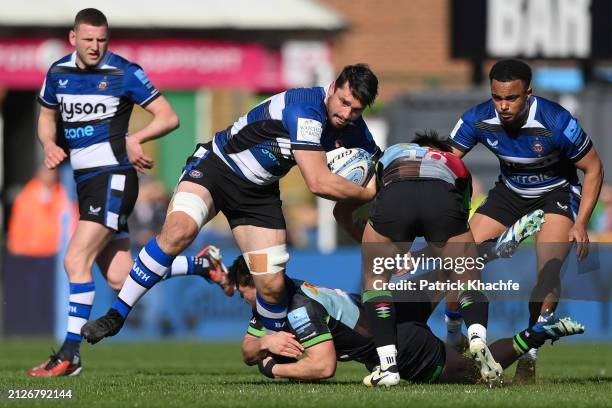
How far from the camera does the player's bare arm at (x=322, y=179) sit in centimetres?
902

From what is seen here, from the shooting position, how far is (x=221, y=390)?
28.6 feet

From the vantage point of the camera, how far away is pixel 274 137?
Result: 9.55 meters

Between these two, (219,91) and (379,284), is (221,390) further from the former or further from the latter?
(219,91)

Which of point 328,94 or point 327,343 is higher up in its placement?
point 328,94

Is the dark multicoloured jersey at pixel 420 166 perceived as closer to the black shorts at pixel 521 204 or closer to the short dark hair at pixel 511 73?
the short dark hair at pixel 511 73

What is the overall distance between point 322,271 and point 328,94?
7.95 metres

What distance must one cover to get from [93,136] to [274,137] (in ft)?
5.24

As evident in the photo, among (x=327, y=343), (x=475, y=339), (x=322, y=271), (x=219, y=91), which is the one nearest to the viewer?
(x=475, y=339)

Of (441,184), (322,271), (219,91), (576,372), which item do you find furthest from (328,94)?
(219,91)

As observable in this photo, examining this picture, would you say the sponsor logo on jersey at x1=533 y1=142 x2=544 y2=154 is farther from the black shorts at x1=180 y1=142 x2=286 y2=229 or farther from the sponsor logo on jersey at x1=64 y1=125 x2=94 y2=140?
the sponsor logo on jersey at x1=64 y1=125 x2=94 y2=140

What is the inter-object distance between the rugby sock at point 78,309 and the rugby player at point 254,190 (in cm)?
75

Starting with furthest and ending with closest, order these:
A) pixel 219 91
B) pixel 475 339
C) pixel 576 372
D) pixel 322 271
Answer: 1. pixel 219 91
2. pixel 322 271
3. pixel 576 372
4. pixel 475 339

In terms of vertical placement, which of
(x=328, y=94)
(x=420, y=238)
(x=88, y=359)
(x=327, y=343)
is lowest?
(x=88, y=359)

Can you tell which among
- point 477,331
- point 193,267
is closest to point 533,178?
point 477,331
